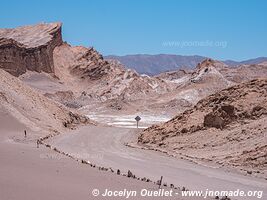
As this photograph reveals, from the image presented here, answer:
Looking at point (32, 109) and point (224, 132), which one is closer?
point (224, 132)

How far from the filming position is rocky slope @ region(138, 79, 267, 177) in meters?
21.6

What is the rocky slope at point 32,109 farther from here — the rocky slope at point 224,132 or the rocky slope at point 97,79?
the rocky slope at point 97,79

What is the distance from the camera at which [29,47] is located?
109188 millimetres

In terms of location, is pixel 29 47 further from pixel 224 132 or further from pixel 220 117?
pixel 224 132

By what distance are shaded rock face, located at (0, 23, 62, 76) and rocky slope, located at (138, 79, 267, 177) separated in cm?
7755

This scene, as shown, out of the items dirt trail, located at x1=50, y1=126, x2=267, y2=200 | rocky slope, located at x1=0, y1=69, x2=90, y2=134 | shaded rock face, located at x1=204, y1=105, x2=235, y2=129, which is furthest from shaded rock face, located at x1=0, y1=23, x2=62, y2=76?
shaded rock face, located at x1=204, y1=105, x2=235, y2=129

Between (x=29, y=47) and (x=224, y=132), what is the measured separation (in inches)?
3483

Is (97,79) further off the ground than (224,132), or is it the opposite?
(97,79)

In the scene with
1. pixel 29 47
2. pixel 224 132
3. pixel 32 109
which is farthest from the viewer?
pixel 29 47

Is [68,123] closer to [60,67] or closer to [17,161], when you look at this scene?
[17,161]

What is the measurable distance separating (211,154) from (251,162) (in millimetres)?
3324

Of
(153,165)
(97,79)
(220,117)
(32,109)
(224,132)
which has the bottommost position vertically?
(153,165)

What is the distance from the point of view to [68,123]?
44.4 m

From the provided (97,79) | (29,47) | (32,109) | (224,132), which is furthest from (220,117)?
(29,47)
